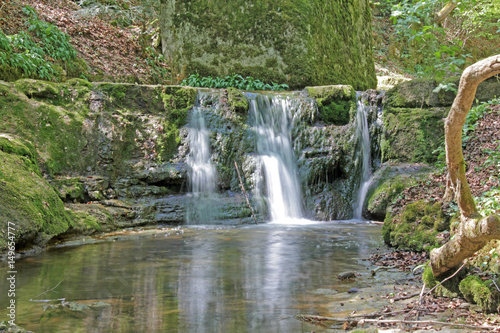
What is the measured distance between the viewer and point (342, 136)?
1020cm

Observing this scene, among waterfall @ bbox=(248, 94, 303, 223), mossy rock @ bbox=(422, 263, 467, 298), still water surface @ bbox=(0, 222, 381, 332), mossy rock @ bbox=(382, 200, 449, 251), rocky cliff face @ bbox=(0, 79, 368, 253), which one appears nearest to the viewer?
still water surface @ bbox=(0, 222, 381, 332)

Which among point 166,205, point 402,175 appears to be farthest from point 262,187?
point 402,175

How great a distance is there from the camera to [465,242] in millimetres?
3080

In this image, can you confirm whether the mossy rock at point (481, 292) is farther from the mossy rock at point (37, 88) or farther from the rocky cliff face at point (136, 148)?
the mossy rock at point (37, 88)

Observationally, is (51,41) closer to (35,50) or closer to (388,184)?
(35,50)

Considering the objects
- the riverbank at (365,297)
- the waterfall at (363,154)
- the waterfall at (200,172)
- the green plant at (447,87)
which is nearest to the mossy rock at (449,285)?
the riverbank at (365,297)

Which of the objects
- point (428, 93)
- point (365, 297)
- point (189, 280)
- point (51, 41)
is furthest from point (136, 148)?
point (428, 93)

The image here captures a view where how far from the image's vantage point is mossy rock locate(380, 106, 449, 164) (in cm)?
964

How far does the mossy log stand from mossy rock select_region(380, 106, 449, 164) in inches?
262

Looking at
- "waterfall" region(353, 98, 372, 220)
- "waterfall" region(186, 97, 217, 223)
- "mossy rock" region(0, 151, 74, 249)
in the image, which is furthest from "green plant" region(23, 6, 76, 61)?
"waterfall" region(353, 98, 372, 220)

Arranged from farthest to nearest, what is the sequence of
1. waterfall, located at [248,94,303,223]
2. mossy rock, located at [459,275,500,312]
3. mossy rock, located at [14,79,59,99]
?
waterfall, located at [248,94,303,223]
mossy rock, located at [14,79,59,99]
mossy rock, located at [459,275,500,312]

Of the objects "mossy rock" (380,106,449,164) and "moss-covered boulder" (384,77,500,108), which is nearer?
"moss-covered boulder" (384,77,500,108)

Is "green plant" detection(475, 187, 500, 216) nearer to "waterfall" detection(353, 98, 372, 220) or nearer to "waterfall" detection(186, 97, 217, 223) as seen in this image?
"waterfall" detection(353, 98, 372, 220)

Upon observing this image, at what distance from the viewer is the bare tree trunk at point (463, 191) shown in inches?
105
